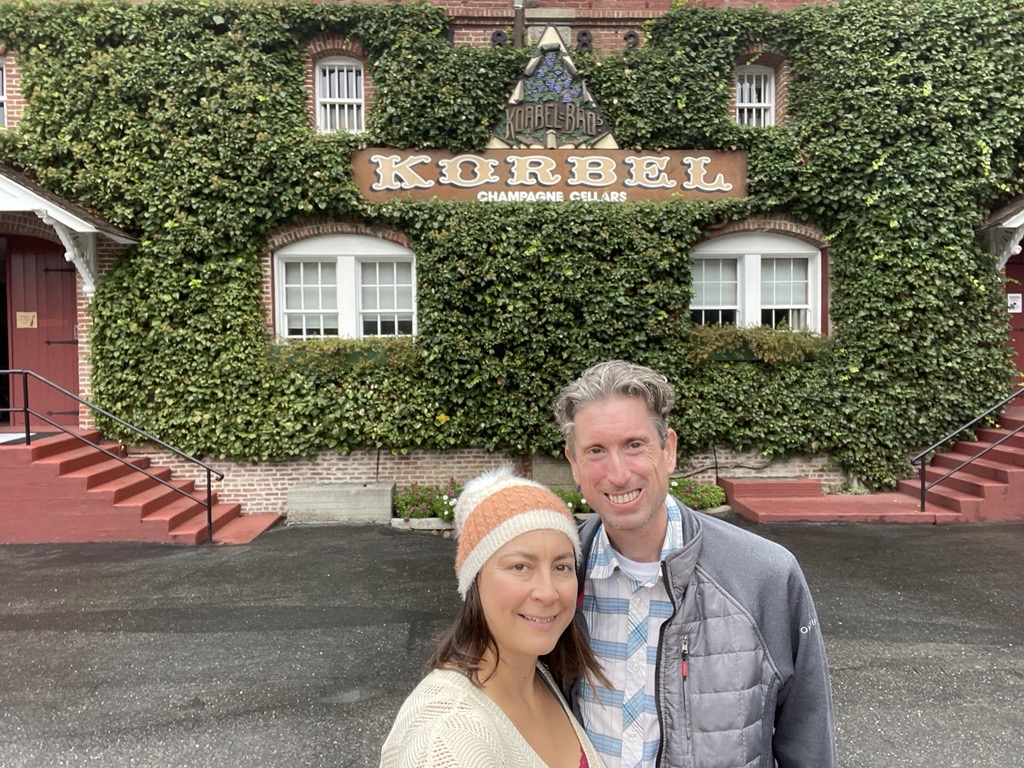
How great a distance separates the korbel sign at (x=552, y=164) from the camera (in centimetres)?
823

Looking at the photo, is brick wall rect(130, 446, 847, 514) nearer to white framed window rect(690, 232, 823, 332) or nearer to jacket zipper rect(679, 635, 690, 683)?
white framed window rect(690, 232, 823, 332)

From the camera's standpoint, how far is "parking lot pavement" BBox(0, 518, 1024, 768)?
3.11 m

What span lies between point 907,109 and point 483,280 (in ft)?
20.9

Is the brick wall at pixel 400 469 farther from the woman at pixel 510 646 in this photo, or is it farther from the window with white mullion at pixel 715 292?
the woman at pixel 510 646

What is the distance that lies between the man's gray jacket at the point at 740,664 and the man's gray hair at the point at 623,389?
343 mm

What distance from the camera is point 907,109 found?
8.05 m

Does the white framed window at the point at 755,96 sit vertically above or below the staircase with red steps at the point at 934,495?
above

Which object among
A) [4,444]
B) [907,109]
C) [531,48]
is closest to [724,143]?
[907,109]

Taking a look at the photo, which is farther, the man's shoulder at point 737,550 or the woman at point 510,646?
the man's shoulder at point 737,550

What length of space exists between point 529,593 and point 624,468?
0.39 metres

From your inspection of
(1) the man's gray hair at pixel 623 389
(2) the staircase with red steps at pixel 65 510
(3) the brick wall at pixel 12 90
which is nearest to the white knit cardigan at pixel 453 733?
(1) the man's gray hair at pixel 623 389

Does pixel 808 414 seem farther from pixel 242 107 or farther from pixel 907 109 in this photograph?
pixel 242 107

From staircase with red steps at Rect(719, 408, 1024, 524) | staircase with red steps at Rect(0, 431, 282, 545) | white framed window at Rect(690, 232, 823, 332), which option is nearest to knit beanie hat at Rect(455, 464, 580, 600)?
staircase with red steps at Rect(0, 431, 282, 545)

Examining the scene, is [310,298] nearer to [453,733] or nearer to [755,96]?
[755,96]
